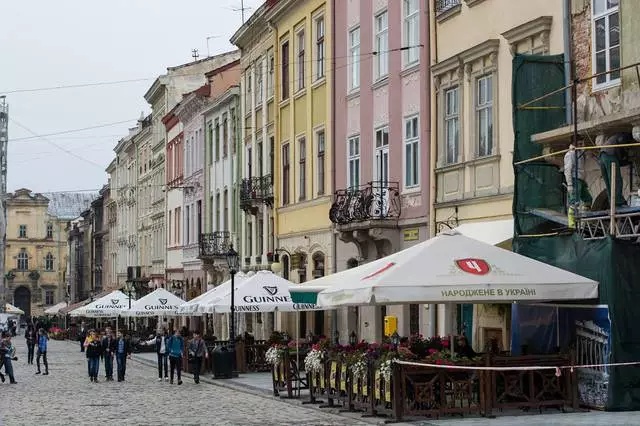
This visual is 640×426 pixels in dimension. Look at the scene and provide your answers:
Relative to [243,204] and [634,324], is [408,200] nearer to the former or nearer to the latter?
[634,324]

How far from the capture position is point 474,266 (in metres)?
19.7

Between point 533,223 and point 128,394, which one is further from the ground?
point 533,223

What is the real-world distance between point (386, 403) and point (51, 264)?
141 metres

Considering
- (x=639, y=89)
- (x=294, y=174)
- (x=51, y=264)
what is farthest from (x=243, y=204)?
(x=51, y=264)

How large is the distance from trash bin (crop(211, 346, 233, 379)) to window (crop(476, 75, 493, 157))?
440 inches

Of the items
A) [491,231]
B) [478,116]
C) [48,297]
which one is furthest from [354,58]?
[48,297]

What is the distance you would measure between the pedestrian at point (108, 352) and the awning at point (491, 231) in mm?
14050

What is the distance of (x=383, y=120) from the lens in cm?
3256

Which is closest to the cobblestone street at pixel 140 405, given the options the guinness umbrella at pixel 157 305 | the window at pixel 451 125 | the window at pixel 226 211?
the window at pixel 451 125

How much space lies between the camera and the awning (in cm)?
2405

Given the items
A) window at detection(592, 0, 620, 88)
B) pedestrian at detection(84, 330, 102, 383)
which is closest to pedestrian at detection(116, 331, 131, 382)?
pedestrian at detection(84, 330, 102, 383)

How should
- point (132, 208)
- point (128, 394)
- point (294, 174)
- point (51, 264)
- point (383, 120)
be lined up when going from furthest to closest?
point (51, 264) → point (132, 208) → point (294, 174) → point (383, 120) → point (128, 394)

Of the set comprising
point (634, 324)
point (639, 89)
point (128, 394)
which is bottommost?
point (128, 394)

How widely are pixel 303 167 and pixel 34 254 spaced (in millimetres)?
120730
